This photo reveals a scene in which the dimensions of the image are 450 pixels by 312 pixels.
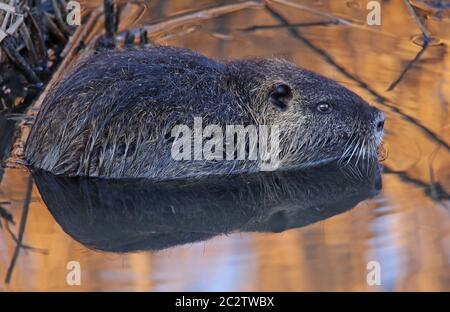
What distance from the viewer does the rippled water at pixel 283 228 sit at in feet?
14.5

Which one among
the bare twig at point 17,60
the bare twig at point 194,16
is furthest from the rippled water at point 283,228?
the bare twig at point 194,16

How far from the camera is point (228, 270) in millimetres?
4488

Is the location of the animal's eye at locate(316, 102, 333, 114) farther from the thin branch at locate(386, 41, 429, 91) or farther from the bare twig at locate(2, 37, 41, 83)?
the bare twig at locate(2, 37, 41, 83)

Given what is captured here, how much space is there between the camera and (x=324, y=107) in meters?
5.84

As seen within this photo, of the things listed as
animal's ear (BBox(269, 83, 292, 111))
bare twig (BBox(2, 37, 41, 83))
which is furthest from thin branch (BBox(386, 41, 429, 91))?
bare twig (BBox(2, 37, 41, 83))

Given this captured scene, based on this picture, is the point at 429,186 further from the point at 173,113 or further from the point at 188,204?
the point at 173,113

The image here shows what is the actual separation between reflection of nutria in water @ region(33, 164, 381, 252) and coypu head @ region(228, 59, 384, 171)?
18cm

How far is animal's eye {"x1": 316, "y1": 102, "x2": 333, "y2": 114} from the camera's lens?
5830mm

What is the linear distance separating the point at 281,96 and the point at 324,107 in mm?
281

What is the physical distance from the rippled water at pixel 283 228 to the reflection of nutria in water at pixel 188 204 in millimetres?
10


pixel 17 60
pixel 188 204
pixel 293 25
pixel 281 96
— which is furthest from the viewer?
pixel 293 25

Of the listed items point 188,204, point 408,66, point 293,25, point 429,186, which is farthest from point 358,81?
point 188,204

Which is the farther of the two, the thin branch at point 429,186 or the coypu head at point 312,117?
the coypu head at point 312,117

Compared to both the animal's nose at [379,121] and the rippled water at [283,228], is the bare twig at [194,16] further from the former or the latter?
the animal's nose at [379,121]
